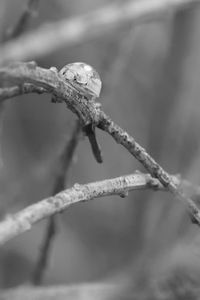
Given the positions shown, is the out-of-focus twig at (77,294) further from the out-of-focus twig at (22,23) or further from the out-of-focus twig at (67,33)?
the out-of-focus twig at (22,23)

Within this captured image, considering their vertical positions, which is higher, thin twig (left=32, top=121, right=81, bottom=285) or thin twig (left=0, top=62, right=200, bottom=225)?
thin twig (left=32, top=121, right=81, bottom=285)

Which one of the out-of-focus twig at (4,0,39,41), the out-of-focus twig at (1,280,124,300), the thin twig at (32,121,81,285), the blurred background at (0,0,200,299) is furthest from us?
the blurred background at (0,0,200,299)

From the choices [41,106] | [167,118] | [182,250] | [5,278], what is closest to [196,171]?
[167,118]

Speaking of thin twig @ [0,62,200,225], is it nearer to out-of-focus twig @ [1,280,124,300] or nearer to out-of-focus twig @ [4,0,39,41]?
out-of-focus twig @ [1,280,124,300]

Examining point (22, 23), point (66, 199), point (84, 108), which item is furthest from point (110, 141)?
point (66, 199)

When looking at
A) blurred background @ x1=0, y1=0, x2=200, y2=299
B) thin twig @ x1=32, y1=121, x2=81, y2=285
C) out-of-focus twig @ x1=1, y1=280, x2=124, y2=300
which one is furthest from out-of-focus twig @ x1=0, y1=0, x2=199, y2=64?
blurred background @ x1=0, y1=0, x2=200, y2=299

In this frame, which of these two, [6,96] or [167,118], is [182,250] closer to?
[6,96]
